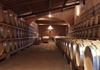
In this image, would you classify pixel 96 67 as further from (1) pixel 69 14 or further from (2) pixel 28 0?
(1) pixel 69 14

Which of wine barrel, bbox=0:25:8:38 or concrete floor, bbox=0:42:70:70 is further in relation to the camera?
wine barrel, bbox=0:25:8:38

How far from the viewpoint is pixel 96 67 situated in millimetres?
1418

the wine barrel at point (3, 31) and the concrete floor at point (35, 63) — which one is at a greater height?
the wine barrel at point (3, 31)

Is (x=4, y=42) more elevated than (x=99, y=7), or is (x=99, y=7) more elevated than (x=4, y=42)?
(x=99, y=7)

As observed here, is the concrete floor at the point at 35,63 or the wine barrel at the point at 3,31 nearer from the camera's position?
the concrete floor at the point at 35,63

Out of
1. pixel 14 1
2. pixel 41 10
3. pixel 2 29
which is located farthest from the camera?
pixel 41 10

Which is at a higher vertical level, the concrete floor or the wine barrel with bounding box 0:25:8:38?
the wine barrel with bounding box 0:25:8:38

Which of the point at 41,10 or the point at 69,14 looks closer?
the point at 41,10

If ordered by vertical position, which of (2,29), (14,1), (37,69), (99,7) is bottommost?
(37,69)

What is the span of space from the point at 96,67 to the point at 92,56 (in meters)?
0.12

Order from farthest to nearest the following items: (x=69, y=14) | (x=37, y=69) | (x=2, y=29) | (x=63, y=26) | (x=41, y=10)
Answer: (x=63, y=26)
(x=69, y=14)
(x=41, y=10)
(x=2, y=29)
(x=37, y=69)

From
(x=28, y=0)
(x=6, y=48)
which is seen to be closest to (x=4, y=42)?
(x=6, y=48)

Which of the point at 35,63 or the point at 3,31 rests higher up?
the point at 3,31

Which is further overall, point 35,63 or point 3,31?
point 3,31
